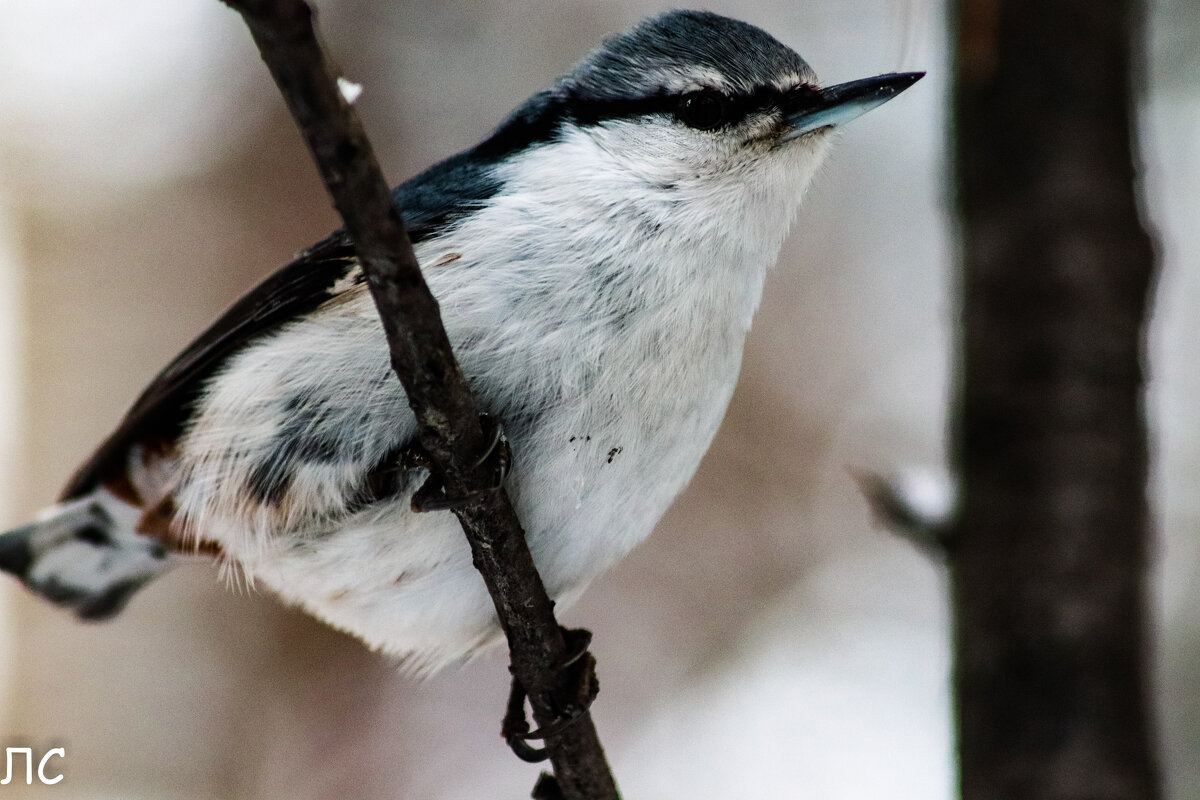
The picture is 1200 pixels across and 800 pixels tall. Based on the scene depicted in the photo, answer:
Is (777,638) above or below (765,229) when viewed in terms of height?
below

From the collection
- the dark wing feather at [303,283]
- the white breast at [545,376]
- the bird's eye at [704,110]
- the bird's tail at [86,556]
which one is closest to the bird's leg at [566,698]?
the white breast at [545,376]

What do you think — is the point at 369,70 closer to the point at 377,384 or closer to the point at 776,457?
the point at 776,457

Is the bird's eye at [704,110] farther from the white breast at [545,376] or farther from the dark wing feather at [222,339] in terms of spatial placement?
the dark wing feather at [222,339]

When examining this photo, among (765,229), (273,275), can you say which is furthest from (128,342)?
(765,229)

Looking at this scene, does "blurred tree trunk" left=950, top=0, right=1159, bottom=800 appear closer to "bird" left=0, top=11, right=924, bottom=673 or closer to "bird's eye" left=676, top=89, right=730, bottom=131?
"bird" left=0, top=11, right=924, bottom=673

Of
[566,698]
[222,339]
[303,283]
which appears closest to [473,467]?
[566,698]

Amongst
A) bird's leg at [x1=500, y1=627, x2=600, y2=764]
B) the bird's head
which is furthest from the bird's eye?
bird's leg at [x1=500, y1=627, x2=600, y2=764]
